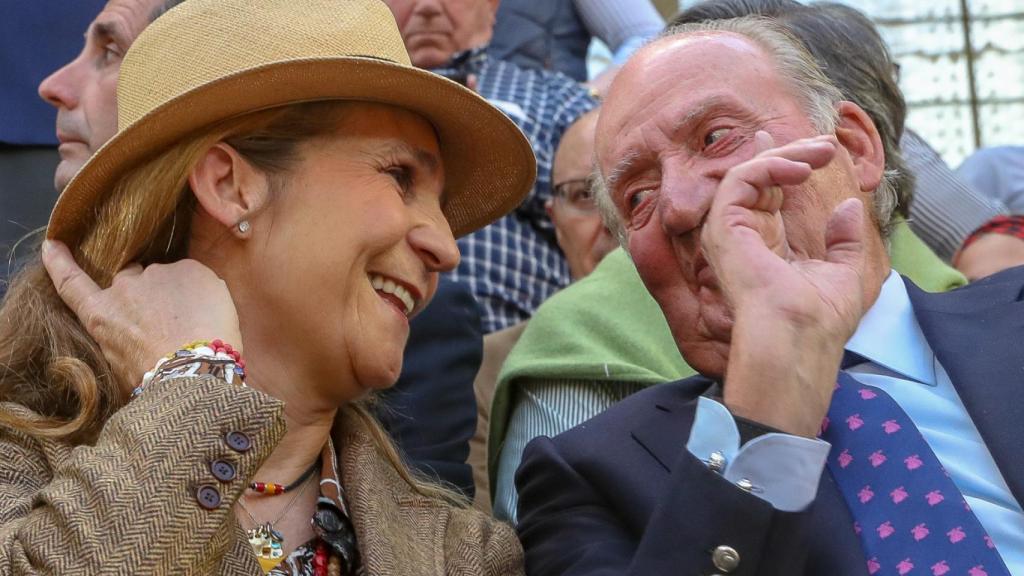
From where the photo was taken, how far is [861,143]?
3402mm

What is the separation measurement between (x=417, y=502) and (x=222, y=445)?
2.44 feet

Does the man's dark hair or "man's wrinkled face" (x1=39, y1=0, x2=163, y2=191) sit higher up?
the man's dark hair

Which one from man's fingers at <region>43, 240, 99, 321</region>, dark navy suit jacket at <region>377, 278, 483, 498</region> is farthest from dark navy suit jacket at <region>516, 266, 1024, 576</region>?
man's fingers at <region>43, 240, 99, 321</region>

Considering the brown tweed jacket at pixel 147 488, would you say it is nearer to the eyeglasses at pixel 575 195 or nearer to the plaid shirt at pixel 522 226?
the plaid shirt at pixel 522 226

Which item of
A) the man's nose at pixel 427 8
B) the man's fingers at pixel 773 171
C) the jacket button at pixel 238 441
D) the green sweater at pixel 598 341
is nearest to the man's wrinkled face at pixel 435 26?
the man's nose at pixel 427 8

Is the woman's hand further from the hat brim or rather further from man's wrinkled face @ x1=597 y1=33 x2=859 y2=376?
man's wrinkled face @ x1=597 y1=33 x2=859 y2=376

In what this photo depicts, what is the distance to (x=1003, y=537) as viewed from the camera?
9.45 ft

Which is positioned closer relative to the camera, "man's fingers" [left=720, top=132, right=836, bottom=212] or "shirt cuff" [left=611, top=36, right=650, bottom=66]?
"man's fingers" [left=720, top=132, right=836, bottom=212]

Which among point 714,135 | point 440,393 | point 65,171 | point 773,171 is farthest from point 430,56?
point 773,171

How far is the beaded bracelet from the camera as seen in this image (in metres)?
2.83

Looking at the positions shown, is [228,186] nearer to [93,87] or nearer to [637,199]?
[637,199]

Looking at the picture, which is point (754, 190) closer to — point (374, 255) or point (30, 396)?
point (374, 255)

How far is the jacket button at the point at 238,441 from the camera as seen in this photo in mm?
2666

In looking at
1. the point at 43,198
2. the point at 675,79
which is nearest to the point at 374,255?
the point at 675,79
